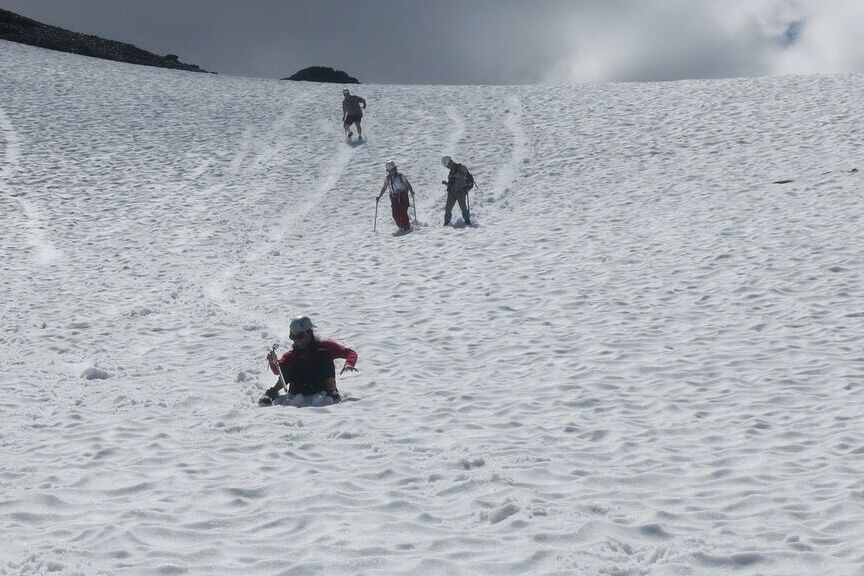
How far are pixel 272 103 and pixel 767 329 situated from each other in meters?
30.3

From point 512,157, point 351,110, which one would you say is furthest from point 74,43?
point 512,157

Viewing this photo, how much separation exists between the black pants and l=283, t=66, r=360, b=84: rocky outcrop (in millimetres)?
49932

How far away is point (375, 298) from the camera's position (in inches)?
624

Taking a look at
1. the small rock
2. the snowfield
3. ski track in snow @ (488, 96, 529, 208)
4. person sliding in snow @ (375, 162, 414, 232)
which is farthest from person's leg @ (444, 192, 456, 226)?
the small rock

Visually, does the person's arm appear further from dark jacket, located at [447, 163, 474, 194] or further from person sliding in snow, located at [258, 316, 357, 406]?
dark jacket, located at [447, 163, 474, 194]

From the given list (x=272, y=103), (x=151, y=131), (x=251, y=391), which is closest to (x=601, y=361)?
(x=251, y=391)

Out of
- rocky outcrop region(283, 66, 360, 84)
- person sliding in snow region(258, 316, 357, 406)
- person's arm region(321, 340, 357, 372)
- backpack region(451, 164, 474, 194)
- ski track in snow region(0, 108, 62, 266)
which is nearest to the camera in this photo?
person sliding in snow region(258, 316, 357, 406)

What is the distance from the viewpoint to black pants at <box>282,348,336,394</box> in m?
10.0

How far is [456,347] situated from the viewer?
12688mm

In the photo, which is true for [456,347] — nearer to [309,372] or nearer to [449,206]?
[309,372]

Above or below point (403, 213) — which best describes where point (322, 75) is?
above

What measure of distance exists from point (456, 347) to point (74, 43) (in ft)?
163

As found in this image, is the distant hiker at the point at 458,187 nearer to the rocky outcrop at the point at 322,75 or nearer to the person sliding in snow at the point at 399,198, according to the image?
the person sliding in snow at the point at 399,198

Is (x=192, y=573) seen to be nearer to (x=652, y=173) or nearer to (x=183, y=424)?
(x=183, y=424)
